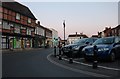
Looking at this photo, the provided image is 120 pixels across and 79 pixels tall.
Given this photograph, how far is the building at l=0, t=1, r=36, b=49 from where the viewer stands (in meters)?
44.3

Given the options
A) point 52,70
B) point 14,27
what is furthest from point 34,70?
point 14,27

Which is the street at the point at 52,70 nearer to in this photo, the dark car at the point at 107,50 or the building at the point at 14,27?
the dark car at the point at 107,50

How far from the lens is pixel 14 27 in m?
49.2

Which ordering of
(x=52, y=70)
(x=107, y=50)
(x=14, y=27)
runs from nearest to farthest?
1. (x=52, y=70)
2. (x=107, y=50)
3. (x=14, y=27)

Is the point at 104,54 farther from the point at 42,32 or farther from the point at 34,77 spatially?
the point at 42,32

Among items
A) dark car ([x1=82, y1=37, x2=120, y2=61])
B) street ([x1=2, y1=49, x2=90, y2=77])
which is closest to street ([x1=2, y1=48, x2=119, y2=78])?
street ([x1=2, y1=49, x2=90, y2=77])

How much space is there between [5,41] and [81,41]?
95.2 ft

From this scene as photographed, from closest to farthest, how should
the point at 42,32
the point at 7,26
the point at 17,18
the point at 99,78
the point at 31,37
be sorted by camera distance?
1. the point at 99,78
2. the point at 7,26
3. the point at 17,18
4. the point at 31,37
5. the point at 42,32

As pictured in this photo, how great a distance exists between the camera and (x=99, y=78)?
26.5 feet

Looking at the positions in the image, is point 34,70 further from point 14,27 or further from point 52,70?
point 14,27

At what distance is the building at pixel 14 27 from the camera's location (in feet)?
145

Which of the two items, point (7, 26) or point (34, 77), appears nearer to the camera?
point (34, 77)

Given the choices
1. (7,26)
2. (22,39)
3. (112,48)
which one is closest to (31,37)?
(22,39)

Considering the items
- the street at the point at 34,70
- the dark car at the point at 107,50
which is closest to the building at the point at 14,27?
the street at the point at 34,70
